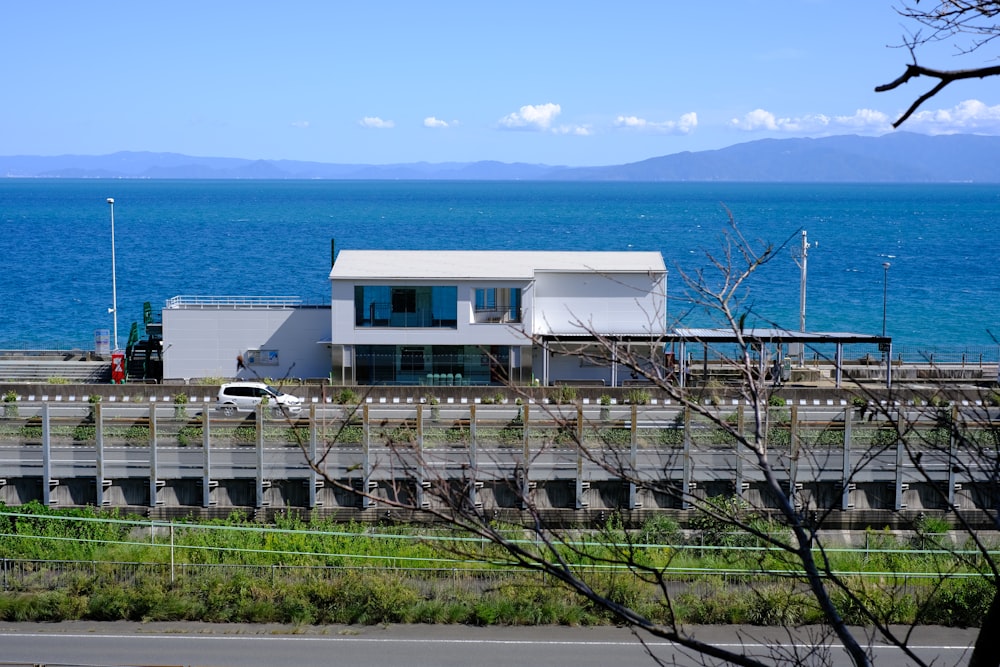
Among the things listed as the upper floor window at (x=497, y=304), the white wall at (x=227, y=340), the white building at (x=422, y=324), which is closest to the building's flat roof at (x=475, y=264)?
the white building at (x=422, y=324)

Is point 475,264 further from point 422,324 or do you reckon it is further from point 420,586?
point 420,586

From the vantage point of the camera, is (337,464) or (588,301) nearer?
(337,464)

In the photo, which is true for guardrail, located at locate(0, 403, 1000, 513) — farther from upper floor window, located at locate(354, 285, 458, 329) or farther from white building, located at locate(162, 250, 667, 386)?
upper floor window, located at locate(354, 285, 458, 329)

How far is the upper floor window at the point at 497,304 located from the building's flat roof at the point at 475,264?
491mm

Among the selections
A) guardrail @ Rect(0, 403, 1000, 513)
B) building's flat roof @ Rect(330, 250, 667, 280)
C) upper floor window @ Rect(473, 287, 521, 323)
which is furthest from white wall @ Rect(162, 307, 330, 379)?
guardrail @ Rect(0, 403, 1000, 513)

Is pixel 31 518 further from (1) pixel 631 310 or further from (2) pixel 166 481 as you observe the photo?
(1) pixel 631 310

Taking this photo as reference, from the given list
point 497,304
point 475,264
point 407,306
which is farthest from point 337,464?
point 475,264

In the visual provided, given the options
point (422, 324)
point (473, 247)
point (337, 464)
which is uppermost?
point (473, 247)

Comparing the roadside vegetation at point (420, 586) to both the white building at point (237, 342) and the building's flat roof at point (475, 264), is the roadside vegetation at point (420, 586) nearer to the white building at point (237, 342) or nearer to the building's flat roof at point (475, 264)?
the building's flat roof at point (475, 264)

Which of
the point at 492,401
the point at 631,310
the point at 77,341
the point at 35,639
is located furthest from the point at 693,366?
the point at 77,341

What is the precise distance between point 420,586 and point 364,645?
80.5 inches

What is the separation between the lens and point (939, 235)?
152 m

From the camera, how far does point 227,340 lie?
38719 millimetres

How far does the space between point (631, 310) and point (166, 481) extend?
18923 millimetres
